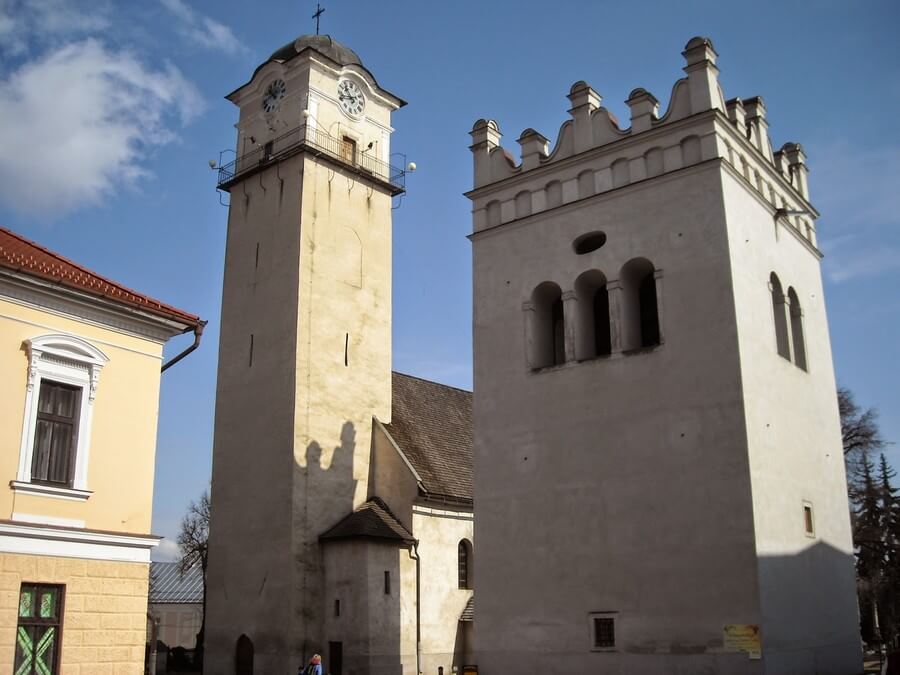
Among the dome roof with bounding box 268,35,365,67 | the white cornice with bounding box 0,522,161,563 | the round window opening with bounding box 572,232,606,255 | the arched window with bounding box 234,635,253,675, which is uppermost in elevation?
the dome roof with bounding box 268,35,365,67

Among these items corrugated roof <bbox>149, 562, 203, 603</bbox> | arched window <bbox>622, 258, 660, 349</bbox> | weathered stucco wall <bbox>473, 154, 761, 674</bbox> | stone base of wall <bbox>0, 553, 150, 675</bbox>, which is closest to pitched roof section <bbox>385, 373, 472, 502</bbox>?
weathered stucco wall <bbox>473, 154, 761, 674</bbox>

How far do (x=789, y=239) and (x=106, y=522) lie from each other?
1592 cm

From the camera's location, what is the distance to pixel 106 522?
52.2 ft

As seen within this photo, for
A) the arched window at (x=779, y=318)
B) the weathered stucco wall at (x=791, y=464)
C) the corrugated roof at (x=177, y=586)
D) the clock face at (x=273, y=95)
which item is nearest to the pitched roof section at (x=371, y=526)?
the weathered stucco wall at (x=791, y=464)

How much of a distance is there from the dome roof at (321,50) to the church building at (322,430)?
0.09 m

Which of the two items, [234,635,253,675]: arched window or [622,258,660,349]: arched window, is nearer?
[622,258,660,349]: arched window

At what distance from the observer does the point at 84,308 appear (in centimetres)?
1633

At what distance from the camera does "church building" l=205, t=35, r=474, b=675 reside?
1188 inches

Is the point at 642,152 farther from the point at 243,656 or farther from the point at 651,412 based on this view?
the point at 243,656

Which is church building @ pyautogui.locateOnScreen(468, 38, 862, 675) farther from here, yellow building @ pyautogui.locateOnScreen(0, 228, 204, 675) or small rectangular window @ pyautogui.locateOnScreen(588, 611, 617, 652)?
yellow building @ pyautogui.locateOnScreen(0, 228, 204, 675)

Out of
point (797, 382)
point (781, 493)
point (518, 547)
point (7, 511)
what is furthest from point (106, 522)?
point (797, 382)

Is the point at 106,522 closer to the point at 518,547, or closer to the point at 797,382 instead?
the point at 518,547

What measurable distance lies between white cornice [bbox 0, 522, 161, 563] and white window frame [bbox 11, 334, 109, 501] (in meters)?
0.60

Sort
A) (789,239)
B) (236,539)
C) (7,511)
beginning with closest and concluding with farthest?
(7,511) → (789,239) → (236,539)
